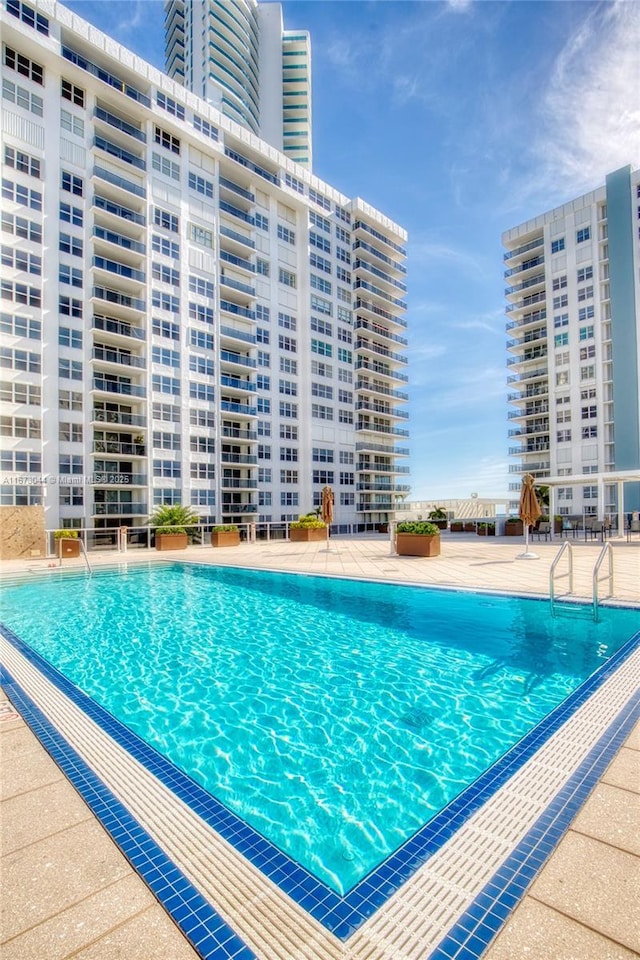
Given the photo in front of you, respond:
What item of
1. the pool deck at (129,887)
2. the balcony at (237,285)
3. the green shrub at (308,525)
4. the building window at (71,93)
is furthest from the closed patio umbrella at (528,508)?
the building window at (71,93)

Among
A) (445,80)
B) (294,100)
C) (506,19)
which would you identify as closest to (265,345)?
(445,80)

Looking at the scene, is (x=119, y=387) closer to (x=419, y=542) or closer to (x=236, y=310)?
(x=236, y=310)

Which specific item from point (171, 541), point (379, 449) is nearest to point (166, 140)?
point (171, 541)

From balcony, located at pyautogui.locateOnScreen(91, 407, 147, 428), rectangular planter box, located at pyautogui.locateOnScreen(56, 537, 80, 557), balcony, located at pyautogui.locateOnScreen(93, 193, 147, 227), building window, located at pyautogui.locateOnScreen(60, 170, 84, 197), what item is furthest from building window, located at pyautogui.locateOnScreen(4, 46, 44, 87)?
rectangular planter box, located at pyautogui.locateOnScreen(56, 537, 80, 557)

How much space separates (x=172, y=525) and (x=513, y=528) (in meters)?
21.5

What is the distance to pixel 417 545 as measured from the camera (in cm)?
1839

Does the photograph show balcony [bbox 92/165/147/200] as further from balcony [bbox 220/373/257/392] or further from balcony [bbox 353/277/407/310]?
balcony [bbox 353/277/407/310]

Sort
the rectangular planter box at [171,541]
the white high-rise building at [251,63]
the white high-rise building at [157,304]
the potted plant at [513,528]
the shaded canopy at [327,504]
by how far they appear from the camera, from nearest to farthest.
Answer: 1. the shaded canopy at [327,504]
2. the rectangular planter box at [171,541]
3. the white high-rise building at [157,304]
4. the potted plant at [513,528]
5. the white high-rise building at [251,63]

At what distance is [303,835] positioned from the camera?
3449mm

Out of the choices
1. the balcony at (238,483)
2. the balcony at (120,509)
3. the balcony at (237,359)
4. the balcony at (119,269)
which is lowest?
the balcony at (120,509)

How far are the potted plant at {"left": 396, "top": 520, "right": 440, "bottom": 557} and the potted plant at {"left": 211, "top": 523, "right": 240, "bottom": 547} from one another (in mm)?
11156

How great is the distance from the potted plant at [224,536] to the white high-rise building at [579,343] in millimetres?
30958

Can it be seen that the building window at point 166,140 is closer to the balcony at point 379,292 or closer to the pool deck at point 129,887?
the balcony at point 379,292

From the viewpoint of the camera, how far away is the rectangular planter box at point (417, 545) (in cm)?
1820
